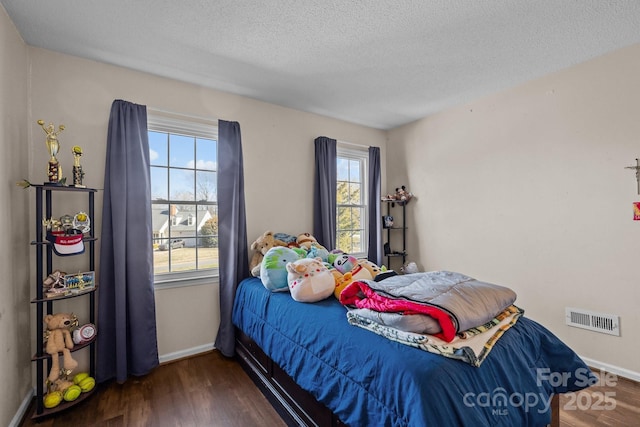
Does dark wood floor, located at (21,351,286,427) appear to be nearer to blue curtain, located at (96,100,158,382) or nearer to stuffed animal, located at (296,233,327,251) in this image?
blue curtain, located at (96,100,158,382)

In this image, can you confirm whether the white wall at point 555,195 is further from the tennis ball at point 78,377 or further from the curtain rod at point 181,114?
the tennis ball at point 78,377

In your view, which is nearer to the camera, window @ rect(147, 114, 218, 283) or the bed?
the bed

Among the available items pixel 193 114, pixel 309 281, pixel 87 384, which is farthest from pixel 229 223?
pixel 87 384

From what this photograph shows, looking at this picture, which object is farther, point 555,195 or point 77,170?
point 555,195

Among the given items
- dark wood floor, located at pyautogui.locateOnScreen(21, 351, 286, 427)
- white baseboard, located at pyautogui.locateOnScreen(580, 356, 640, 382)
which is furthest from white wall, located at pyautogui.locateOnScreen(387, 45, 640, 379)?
dark wood floor, located at pyautogui.locateOnScreen(21, 351, 286, 427)

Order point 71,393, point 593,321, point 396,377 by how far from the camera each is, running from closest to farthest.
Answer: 1. point 396,377
2. point 71,393
3. point 593,321

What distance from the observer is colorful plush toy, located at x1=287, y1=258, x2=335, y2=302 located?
1979 millimetres

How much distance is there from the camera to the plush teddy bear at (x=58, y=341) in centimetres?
194

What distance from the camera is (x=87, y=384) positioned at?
2.07 meters

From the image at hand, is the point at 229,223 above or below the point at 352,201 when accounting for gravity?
below

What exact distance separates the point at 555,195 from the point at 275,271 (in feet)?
8.53

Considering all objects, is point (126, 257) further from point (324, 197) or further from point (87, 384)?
point (324, 197)

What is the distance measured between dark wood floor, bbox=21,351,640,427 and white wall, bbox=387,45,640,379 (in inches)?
22.2

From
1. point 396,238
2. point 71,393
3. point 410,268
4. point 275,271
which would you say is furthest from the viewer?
point 396,238
